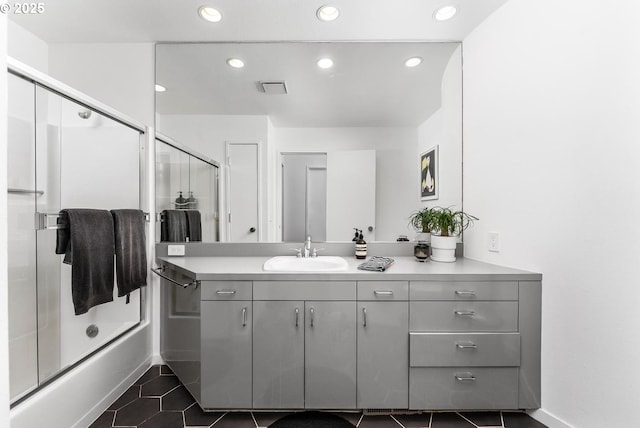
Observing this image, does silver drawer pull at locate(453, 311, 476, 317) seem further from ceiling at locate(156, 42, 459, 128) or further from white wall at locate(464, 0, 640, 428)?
ceiling at locate(156, 42, 459, 128)

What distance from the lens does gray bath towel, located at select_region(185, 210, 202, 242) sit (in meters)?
2.07

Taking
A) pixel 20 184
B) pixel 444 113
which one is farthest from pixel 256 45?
pixel 20 184

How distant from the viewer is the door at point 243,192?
6.70ft

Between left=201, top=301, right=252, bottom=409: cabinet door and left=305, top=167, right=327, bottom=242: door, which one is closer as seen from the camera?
left=201, top=301, right=252, bottom=409: cabinet door

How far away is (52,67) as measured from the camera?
6.70 feet

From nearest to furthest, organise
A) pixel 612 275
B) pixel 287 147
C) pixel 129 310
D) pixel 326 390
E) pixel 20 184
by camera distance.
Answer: pixel 612 275, pixel 20 184, pixel 326 390, pixel 129 310, pixel 287 147

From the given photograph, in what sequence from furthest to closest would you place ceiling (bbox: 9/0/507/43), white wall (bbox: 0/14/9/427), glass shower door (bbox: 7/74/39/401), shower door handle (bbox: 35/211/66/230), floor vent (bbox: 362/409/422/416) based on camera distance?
ceiling (bbox: 9/0/507/43) → floor vent (bbox: 362/409/422/416) → shower door handle (bbox: 35/211/66/230) → glass shower door (bbox: 7/74/39/401) → white wall (bbox: 0/14/9/427)

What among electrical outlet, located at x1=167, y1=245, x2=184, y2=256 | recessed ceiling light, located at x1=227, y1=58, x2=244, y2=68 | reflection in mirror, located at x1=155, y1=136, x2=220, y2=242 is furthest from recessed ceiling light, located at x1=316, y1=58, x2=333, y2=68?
electrical outlet, located at x1=167, y1=245, x2=184, y2=256

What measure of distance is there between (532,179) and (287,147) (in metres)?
1.52

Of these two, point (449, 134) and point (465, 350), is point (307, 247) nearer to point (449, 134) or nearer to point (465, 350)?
point (465, 350)

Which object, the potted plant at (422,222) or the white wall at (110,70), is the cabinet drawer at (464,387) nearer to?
the potted plant at (422,222)

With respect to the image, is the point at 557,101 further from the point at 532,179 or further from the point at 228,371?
the point at 228,371

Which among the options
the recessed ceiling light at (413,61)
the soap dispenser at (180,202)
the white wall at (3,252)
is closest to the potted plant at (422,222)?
the recessed ceiling light at (413,61)

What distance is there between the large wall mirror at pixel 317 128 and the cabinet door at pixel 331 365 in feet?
2.35
